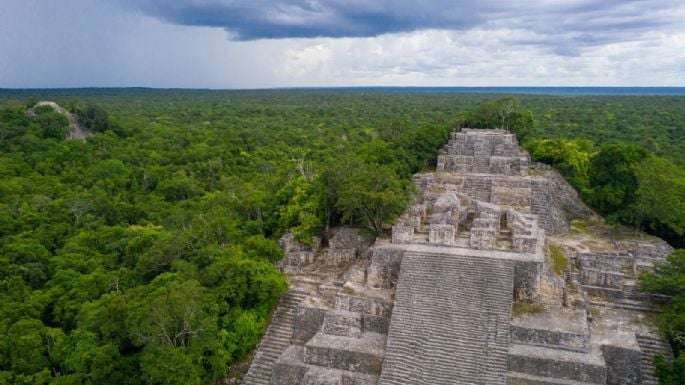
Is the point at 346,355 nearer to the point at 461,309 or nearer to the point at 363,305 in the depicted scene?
the point at 363,305

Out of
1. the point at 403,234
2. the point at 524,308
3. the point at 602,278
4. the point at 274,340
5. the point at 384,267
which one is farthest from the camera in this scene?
the point at 403,234

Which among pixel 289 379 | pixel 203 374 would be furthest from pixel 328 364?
pixel 203 374

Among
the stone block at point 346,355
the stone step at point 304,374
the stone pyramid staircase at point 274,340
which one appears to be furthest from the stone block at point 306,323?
the stone block at point 346,355

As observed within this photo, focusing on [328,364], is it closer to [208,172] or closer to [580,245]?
[580,245]

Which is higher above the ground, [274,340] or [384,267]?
[384,267]

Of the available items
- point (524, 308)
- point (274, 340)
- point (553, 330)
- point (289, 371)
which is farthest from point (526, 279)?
point (274, 340)

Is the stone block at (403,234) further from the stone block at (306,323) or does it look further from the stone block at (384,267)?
the stone block at (306,323)
